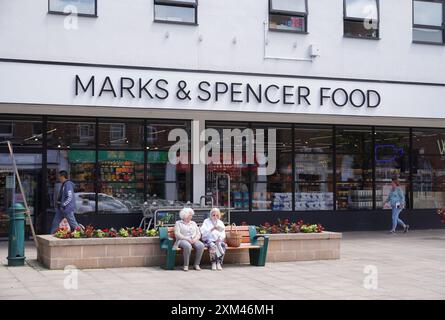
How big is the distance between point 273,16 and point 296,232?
6.71m

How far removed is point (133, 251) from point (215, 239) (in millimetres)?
1523

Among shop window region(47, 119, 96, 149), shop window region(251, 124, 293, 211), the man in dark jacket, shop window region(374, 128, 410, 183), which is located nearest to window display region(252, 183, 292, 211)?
shop window region(251, 124, 293, 211)

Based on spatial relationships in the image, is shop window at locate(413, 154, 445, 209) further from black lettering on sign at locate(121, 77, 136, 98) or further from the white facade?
black lettering on sign at locate(121, 77, 136, 98)

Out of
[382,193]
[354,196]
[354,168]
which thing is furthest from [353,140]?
[382,193]

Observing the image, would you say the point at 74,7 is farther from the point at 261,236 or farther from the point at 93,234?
the point at 261,236

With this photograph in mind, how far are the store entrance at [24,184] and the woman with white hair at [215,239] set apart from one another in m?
6.99

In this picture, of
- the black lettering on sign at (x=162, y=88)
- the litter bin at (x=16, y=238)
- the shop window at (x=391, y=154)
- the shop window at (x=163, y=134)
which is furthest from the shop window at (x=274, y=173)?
the litter bin at (x=16, y=238)

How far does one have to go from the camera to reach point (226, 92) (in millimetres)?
16516

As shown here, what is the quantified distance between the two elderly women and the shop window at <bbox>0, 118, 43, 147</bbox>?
6844 millimetres

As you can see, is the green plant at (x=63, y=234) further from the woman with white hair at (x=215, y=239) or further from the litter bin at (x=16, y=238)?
the woman with white hair at (x=215, y=239)

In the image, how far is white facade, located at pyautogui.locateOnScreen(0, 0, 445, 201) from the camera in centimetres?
1524

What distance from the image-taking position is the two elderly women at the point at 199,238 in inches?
471
